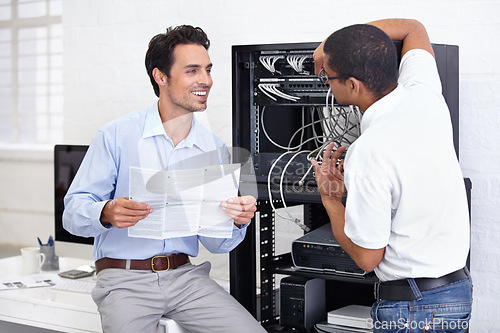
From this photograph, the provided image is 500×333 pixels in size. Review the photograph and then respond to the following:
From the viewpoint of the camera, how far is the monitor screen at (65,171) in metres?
2.52

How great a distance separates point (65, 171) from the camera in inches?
99.7

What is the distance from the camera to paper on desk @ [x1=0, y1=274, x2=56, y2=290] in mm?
2426

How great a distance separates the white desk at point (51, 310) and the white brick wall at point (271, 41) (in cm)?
88

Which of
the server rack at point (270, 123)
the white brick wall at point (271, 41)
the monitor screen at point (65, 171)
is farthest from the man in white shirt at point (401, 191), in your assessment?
the monitor screen at point (65, 171)

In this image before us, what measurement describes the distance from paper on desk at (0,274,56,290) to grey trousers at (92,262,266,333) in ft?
2.02

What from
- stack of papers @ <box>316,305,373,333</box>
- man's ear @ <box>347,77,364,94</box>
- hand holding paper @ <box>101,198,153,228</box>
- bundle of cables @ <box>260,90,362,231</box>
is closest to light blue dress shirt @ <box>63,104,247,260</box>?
hand holding paper @ <box>101,198,153,228</box>

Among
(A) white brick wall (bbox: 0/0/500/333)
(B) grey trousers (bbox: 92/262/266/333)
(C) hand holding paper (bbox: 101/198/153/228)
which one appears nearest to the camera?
(C) hand holding paper (bbox: 101/198/153/228)

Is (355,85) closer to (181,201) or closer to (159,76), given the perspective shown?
(181,201)

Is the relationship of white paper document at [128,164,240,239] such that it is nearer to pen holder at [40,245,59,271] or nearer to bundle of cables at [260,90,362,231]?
bundle of cables at [260,90,362,231]

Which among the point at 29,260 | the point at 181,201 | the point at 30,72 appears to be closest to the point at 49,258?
the point at 29,260

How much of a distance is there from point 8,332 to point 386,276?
1.76 m

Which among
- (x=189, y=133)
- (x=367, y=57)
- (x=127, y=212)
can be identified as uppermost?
(x=367, y=57)

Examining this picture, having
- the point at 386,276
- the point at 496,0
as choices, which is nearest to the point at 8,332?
the point at 386,276

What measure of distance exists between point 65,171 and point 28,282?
1.55 ft
